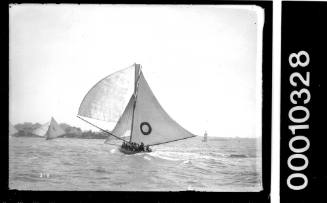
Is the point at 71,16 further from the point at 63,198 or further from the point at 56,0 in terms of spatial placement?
the point at 63,198

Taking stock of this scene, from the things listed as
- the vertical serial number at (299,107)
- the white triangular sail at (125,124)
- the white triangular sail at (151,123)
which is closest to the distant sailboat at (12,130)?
the white triangular sail at (125,124)

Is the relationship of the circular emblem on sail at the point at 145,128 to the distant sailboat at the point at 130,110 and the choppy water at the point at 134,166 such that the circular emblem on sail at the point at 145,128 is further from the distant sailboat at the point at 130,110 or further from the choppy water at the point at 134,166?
the choppy water at the point at 134,166

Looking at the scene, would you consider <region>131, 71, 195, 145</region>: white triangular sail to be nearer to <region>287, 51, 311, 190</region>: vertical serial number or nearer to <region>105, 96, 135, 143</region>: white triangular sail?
<region>105, 96, 135, 143</region>: white triangular sail

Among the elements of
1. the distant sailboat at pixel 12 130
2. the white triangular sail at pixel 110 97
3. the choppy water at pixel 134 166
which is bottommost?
the choppy water at pixel 134 166

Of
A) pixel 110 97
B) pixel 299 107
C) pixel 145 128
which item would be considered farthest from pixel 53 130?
pixel 299 107

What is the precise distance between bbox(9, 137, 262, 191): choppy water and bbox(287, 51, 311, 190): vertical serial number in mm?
310

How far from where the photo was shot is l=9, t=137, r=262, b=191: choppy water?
330 centimetres

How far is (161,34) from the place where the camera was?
334 centimetres

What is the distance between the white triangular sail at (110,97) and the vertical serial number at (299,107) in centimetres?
133

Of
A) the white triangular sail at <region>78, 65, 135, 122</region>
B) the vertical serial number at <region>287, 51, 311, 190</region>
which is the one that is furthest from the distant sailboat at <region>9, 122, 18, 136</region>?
the vertical serial number at <region>287, 51, 311, 190</region>

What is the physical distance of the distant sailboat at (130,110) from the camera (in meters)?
3.32

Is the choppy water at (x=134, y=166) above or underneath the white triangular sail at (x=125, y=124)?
underneath

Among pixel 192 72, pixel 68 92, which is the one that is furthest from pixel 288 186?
pixel 68 92

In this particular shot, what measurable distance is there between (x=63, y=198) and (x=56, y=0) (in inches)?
64.4
